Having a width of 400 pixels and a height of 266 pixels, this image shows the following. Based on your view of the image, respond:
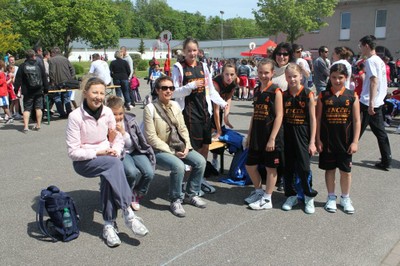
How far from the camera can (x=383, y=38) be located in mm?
35094

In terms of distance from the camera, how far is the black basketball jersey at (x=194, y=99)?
4798 millimetres

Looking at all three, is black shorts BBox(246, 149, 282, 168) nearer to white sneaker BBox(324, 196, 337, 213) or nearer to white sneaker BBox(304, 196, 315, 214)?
white sneaker BBox(304, 196, 315, 214)

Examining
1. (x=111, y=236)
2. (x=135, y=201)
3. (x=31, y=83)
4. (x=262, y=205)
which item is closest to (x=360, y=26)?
(x=31, y=83)

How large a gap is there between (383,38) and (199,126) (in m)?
35.7

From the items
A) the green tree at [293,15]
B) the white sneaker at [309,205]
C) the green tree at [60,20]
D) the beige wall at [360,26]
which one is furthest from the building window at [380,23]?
the white sneaker at [309,205]

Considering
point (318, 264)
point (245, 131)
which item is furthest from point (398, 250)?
point (245, 131)

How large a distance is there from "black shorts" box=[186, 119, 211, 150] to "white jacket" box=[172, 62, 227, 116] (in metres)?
0.22

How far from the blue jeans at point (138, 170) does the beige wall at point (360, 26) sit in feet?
117

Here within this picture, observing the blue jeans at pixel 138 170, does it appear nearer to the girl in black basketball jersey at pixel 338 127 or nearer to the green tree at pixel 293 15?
the girl in black basketball jersey at pixel 338 127

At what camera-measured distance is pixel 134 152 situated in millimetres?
4434

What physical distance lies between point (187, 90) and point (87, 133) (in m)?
1.39

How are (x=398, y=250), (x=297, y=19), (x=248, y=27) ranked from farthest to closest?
1. (x=248, y=27)
2. (x=297, y=19)
3. (x=398, y=250)

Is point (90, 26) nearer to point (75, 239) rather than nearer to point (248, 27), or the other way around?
point (75, 239)

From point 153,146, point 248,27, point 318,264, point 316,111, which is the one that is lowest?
point 318,264
